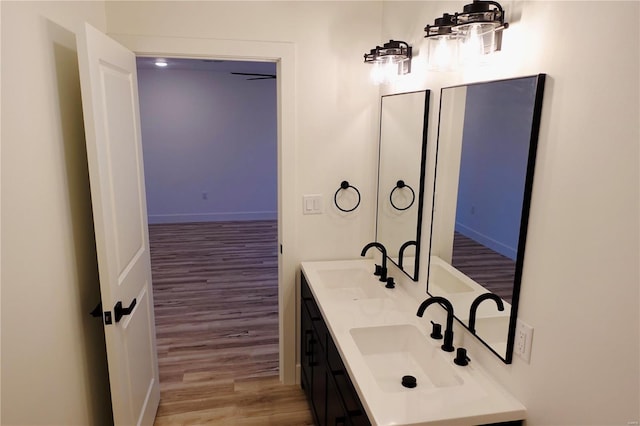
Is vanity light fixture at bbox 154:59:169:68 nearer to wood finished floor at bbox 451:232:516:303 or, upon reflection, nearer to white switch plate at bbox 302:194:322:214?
white switch plate at bbox 302:194:322:214

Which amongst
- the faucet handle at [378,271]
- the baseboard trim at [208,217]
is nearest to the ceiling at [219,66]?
the baseboard trim at [208,217]

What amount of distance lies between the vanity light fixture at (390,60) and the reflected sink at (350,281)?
1.12 metres

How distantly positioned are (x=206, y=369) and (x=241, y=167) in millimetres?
4732

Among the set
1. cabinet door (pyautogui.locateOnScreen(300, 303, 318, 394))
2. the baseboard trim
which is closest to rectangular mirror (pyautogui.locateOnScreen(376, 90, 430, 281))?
cabinet door (pyautogui.locateOnScreen(300, 303, 318, 394))

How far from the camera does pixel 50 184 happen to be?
1.51 metres

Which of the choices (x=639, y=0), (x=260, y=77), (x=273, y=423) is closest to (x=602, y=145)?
(x=639, y=0)

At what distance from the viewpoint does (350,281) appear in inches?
102

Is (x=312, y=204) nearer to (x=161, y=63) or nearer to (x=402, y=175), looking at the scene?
(x=402, y=175)

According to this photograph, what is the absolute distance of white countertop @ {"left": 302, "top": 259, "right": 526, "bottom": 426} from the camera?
135cm

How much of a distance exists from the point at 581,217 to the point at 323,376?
1.46m

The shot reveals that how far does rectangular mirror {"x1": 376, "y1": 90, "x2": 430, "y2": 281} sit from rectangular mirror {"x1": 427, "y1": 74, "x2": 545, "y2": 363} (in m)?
0.17

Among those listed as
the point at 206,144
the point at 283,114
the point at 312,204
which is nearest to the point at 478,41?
the point at 283,114

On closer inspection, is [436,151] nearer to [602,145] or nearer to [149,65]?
[602,145]

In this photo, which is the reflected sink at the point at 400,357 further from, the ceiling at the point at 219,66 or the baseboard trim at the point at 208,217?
the baseboard trim at the point at 208,217
